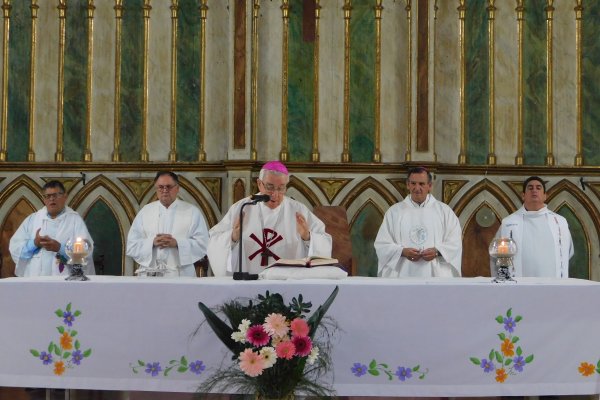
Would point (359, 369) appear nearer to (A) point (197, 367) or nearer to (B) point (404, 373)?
(B) point (404, 373)

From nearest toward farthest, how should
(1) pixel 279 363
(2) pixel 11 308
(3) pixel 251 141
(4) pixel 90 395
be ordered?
(1) pixel 279 363
(2) pixel 11 308
(4) pixel 90 395
(3) pixel 251 141

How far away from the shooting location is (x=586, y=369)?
18.3 feet

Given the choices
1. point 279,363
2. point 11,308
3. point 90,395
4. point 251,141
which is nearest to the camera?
point 279,363

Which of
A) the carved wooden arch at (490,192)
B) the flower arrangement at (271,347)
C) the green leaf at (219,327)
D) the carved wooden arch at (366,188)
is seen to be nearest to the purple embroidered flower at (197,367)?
the flower arrangement at (271,347)

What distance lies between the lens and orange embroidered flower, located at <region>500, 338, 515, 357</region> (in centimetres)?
554

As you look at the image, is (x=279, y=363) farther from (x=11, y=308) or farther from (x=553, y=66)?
(x=553, y=66)

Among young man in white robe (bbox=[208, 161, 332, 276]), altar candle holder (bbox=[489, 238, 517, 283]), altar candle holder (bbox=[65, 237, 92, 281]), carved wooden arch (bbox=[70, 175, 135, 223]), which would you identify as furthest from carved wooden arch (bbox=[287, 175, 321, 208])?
altar candle holder (bbox=[65, 237, 92, 281])

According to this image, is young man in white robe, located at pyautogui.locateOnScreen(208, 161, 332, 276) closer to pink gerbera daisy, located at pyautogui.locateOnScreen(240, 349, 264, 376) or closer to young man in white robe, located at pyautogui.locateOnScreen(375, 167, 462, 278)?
young man in white robe, located at pyautogui.locateOnScreen(375, 167, 462, 278)

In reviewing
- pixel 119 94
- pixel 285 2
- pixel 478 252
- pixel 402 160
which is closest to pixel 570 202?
pixel 478 252

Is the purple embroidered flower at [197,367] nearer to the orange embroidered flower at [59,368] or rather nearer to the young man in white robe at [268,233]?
the orange embroidered flower at [59,368]

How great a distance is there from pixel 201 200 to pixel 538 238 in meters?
3.36

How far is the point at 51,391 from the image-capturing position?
236 inches

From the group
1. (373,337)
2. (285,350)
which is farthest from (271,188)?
(285,350)

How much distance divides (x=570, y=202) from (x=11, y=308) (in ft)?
20.4
